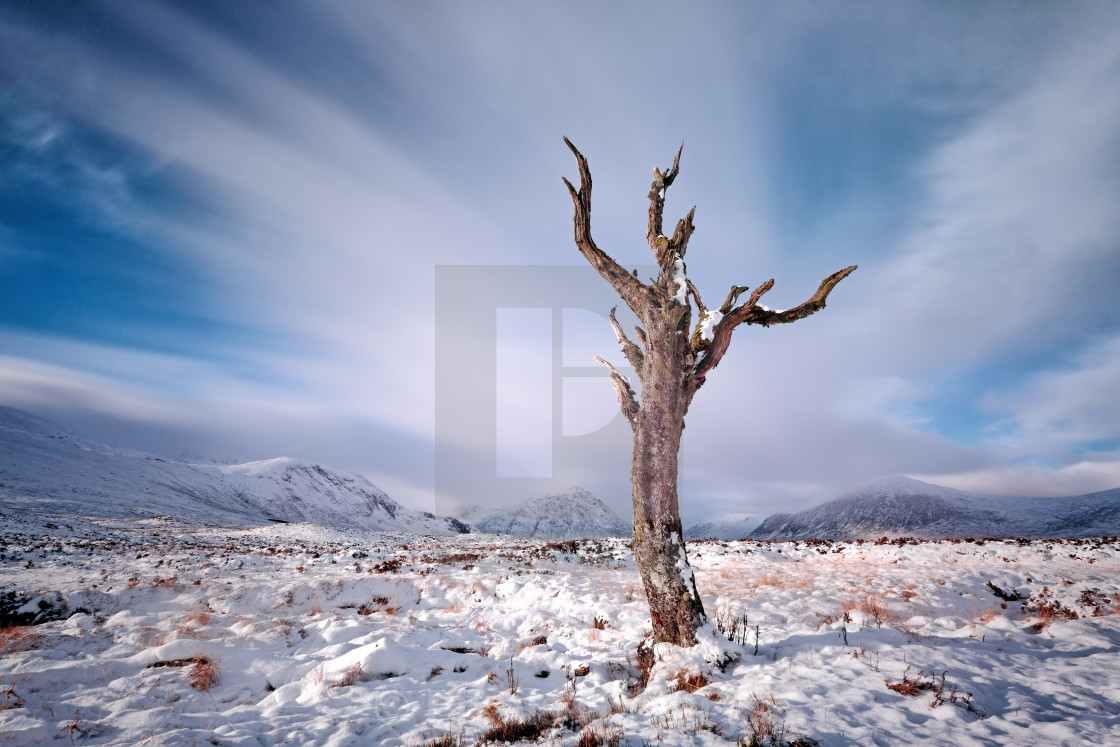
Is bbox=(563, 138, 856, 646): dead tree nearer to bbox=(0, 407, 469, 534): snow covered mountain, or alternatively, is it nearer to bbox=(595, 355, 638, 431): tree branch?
bbox=(595, 355, 638, 431): tree branch

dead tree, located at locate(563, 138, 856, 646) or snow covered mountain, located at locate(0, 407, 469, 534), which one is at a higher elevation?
dead tree, located at locate(563, 138, 856, 646)

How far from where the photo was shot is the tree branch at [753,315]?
24.5 feet

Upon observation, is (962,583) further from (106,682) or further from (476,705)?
(106,682)

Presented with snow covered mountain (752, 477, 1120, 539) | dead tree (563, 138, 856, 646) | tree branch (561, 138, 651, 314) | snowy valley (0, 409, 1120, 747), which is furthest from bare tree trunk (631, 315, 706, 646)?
snow covered mountain (752, 477, 1120, 539)

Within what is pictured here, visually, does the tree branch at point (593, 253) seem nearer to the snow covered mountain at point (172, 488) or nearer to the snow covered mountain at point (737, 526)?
the snow covered mountain at point (172, 488)

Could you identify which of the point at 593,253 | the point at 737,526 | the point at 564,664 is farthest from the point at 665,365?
the point at 737,526

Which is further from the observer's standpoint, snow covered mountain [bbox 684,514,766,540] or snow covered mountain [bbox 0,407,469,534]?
snow covered mountain [bbox 684,514,766,540]

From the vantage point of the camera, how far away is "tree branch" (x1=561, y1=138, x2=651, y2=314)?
303 inches

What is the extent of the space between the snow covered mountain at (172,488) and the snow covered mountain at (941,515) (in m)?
119

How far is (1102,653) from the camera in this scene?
21.4 feet

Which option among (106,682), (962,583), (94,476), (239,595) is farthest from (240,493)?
(962,583)

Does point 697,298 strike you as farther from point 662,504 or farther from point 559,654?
point 559,654

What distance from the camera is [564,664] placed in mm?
7242

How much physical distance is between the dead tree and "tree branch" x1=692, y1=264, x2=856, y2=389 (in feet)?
0.05
